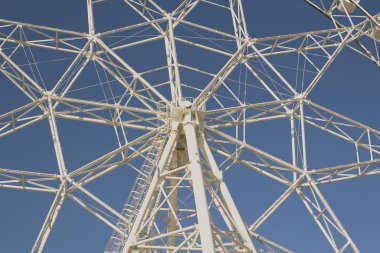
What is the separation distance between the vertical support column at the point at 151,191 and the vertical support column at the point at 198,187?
0.63 m

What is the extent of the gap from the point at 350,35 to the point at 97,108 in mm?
10929

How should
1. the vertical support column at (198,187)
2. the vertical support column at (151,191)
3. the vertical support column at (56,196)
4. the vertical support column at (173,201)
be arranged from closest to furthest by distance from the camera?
1. the vertical support column at (198,187)
2. the vertical support column at (151,191)
3. the vertical support column at (56,196)
4. the vertical support column at (173,201)

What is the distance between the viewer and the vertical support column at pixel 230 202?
23.1m

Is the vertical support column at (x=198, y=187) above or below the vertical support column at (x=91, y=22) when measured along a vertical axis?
below

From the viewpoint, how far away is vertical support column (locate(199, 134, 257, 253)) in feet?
75.7

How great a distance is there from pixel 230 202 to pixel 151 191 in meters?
2.88

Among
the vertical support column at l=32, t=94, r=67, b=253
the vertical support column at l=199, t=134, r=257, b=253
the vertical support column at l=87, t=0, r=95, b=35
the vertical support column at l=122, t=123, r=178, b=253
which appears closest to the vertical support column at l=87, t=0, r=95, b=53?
the vertical support column at l=87, t=0, r=95, b=35

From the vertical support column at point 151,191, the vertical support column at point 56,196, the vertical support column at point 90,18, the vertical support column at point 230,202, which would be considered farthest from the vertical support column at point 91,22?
the vertical support column at point 230,202

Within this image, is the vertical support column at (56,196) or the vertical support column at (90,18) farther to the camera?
the vertical support column at (90,18)

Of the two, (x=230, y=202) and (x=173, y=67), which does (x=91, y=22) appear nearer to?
(x=173, y=67)

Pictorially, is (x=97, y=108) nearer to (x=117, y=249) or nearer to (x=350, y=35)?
(x=117, y=249)

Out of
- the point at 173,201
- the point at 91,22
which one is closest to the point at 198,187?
the point at 173,201

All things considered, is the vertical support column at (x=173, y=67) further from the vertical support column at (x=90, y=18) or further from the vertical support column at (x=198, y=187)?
the vertical support column at (x=90, y=18)

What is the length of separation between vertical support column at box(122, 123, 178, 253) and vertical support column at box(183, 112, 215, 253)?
63 centimetres
